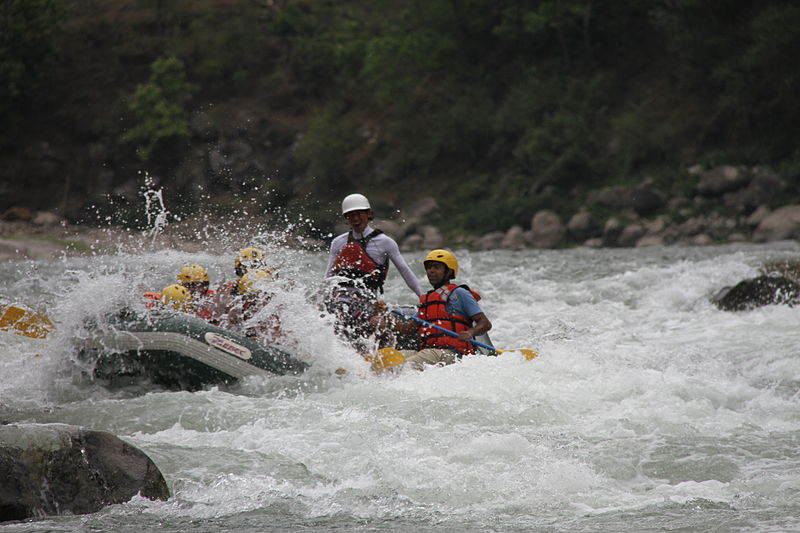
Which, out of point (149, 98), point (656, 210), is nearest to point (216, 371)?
point (656, 210)

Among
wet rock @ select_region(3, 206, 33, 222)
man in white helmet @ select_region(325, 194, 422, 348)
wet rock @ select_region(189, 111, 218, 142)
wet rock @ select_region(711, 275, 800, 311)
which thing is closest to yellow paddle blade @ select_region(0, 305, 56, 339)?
man in white helmet @ select_region(325, 194, 422, 348)

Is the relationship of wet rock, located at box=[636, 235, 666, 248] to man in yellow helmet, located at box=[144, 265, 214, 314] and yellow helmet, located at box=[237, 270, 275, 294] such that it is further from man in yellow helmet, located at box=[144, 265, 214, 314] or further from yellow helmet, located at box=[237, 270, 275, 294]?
man in yellow helmet, located at box=[144, 265, 214, 314]

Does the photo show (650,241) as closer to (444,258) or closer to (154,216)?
(154,216)

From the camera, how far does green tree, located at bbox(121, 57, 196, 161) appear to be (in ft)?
127

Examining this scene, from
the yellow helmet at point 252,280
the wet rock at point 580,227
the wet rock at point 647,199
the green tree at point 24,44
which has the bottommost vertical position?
the yellow helmet at point 252,280

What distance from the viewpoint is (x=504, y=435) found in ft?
18.0

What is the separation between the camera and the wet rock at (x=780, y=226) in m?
22.5

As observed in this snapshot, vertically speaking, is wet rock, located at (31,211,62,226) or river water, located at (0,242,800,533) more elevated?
wet rock, located at (31,211,62,226)

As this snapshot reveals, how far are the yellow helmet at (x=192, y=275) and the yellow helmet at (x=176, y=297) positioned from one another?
10.0 inches

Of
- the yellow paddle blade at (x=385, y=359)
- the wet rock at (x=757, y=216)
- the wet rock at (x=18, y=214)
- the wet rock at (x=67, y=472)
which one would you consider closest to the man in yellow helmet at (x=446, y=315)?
the yellow paddle blade at (x=385, y=359)

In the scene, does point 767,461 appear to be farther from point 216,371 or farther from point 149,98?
point 149,98

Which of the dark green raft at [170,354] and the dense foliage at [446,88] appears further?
the dense foliage at [446,88]

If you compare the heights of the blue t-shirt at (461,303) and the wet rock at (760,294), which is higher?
the wet rock at (760,294)

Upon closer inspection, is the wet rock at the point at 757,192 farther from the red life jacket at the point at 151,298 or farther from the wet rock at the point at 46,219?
the wet rock at the point at 46,219
